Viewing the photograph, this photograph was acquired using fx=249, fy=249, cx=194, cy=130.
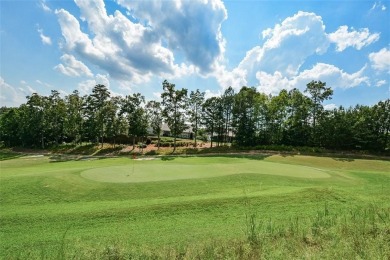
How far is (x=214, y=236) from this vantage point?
7.75 metres

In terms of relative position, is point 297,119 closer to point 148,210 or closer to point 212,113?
point 212,113

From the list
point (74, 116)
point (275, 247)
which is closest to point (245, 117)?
point (74, 116)

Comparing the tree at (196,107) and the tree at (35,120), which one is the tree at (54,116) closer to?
the tree at (35,120)

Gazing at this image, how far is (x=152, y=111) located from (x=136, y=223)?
38.3 m

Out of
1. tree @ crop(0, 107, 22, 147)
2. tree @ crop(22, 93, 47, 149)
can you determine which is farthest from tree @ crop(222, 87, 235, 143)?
tree @ crop(0, 107, 22, 147)

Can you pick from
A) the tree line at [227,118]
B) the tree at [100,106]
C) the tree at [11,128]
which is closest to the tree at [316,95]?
the tree line at [227,118]

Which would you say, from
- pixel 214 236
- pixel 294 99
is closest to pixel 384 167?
pixel 294 99

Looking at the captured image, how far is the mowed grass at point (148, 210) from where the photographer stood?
737 cm

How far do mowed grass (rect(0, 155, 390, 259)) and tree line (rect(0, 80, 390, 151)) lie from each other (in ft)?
87.4

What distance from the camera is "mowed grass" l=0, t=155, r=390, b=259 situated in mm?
7367

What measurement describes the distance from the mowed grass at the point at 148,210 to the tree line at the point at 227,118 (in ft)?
87.4

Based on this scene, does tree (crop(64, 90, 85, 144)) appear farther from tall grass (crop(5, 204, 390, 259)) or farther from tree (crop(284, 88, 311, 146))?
tall grass (crop(5, 204, 390, 259))

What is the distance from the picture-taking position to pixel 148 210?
980cm

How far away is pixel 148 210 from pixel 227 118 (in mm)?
39171
